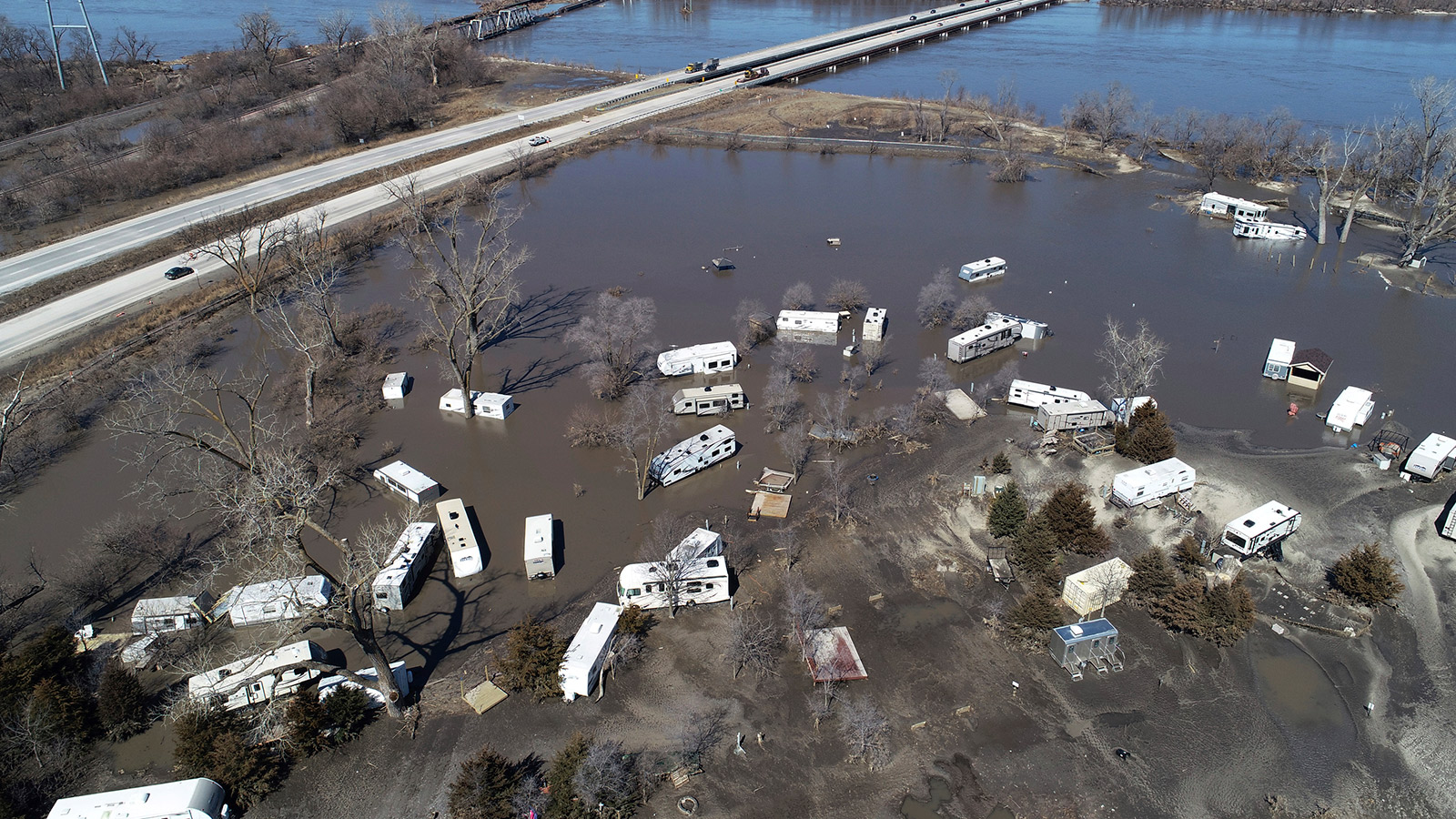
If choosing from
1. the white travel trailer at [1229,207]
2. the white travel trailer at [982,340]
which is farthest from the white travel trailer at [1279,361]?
the white travel trailer at [1229,207]

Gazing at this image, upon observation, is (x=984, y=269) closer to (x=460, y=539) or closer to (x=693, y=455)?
(x=693, y=455)

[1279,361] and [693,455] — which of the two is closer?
[693,455]

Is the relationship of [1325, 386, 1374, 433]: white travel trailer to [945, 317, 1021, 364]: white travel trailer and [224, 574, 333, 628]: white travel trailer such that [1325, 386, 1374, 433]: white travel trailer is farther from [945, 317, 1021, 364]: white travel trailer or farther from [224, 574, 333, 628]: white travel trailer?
[224, 574, 333, 628]: white travel trailer

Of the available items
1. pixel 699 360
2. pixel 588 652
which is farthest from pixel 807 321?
pixel 588 652

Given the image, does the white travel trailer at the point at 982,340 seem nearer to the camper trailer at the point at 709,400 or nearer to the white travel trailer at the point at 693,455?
the camper trailer at the point at 709,400

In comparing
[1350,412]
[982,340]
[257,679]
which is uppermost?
[982,340]

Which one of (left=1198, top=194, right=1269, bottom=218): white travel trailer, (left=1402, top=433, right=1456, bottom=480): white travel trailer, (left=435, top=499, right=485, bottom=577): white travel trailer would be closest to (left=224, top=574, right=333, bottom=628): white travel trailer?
(left=435, top=499, right=485, bottom=577): white travel trailer

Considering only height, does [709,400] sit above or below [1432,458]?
above
